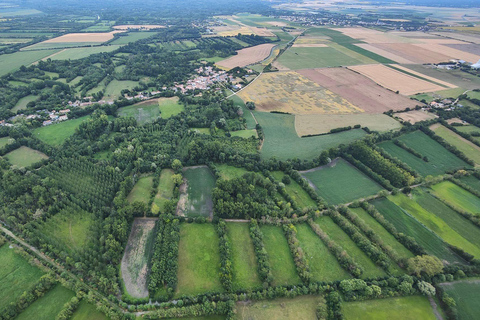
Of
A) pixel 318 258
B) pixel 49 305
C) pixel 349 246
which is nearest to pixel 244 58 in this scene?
pixel 349 246

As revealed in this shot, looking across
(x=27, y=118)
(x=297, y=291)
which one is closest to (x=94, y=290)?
(x=297, y=291)

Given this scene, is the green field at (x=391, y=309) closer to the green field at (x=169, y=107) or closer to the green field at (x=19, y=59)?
the green field at (x=169, y=107)

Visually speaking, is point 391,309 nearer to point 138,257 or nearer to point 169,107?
point 138,257

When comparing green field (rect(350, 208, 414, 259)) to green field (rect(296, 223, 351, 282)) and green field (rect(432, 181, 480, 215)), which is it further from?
green field (rect(432, 181, 480, 215))

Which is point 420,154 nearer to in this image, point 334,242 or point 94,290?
point 334,242

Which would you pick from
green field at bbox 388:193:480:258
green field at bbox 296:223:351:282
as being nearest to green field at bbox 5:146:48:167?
green field at bbox 296:223:351:282

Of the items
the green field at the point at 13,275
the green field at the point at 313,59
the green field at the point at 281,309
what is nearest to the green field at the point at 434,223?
the green field at the point at 281,309
